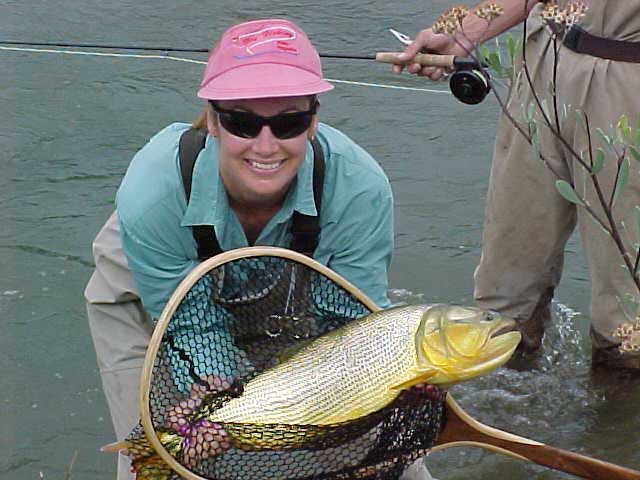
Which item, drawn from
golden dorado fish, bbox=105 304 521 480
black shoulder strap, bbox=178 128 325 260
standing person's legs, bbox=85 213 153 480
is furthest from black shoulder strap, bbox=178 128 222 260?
golden dorado fish, bbox=105 304 521 480

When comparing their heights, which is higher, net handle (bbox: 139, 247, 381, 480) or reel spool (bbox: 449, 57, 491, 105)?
reel spool (bbox: 449, 57, 491, 105)

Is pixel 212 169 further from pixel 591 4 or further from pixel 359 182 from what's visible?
pixel 591 4

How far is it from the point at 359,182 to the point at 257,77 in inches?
15.5

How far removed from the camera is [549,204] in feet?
12.9

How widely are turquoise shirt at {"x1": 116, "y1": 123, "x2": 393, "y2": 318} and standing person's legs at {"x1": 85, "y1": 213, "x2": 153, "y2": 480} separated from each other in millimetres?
164

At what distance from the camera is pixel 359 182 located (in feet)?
9.92

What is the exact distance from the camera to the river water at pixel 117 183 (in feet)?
13.1

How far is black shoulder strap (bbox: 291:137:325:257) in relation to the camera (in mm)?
3000

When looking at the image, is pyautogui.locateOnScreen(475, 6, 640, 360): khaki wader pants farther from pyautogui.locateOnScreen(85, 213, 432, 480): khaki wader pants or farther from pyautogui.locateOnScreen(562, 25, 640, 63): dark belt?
pyautogui.locateOnScreen(85, 213, 432, 480): khaki wader pants

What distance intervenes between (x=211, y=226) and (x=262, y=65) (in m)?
0.40

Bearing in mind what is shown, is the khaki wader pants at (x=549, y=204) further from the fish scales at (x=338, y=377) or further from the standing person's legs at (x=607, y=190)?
the fish scales at (x=338, y=377)

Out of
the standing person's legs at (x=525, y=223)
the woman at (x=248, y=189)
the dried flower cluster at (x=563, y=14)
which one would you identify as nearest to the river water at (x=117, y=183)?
the standing person's legs at (x=525, y=223)

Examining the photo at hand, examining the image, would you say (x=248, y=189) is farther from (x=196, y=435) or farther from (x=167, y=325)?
(x=196, y=435)

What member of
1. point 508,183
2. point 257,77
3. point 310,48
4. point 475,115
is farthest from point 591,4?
point 475,115
